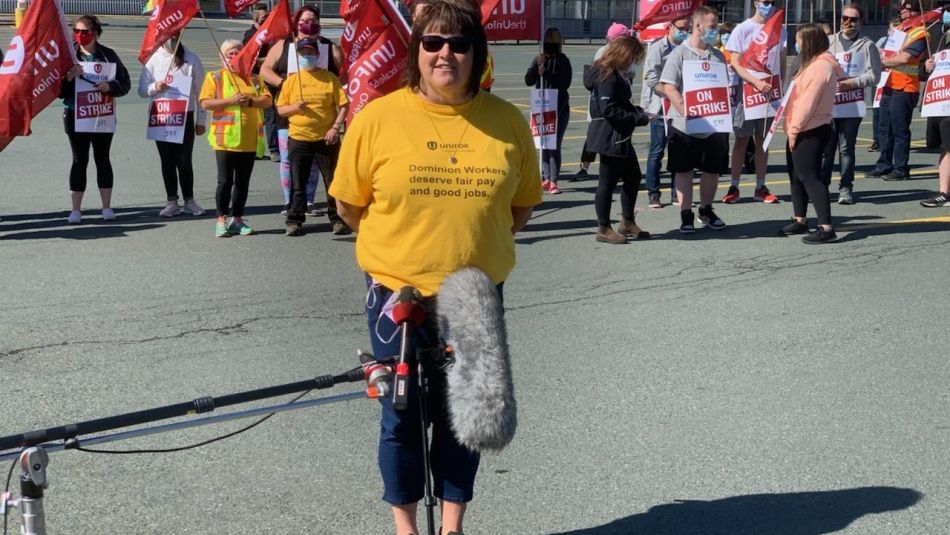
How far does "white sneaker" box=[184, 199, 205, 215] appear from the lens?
36.9 feet

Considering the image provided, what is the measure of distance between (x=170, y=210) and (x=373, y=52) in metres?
2.57

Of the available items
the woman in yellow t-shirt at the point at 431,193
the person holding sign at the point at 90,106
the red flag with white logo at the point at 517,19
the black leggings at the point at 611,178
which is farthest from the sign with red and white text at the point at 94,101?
the woman in yellow t-shirt at the point at 431,193

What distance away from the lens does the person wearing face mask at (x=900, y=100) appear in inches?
535

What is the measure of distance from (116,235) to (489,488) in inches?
247

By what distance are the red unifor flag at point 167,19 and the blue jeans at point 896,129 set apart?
7901mm

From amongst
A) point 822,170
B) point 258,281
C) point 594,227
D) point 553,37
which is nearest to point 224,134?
point 258,281

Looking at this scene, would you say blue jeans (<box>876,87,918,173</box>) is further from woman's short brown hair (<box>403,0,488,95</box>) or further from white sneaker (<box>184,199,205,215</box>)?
woman's short brown hair (<box>403,0,488,95</box>)

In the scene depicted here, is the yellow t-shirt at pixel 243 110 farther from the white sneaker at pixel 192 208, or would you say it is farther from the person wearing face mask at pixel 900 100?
the person wearing face mask at pixel 900 100

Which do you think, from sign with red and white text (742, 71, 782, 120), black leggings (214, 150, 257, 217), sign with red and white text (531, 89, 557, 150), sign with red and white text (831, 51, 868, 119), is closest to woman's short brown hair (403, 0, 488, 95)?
black leggings (214, 150, 257, 217)

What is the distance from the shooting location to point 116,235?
10148mm

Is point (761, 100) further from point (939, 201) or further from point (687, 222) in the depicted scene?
point (687, 222)

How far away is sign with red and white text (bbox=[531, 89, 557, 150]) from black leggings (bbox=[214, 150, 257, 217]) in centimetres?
335

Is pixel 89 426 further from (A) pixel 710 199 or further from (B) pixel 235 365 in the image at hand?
(A) pixel 710 199

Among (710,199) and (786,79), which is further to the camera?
(786,79)
